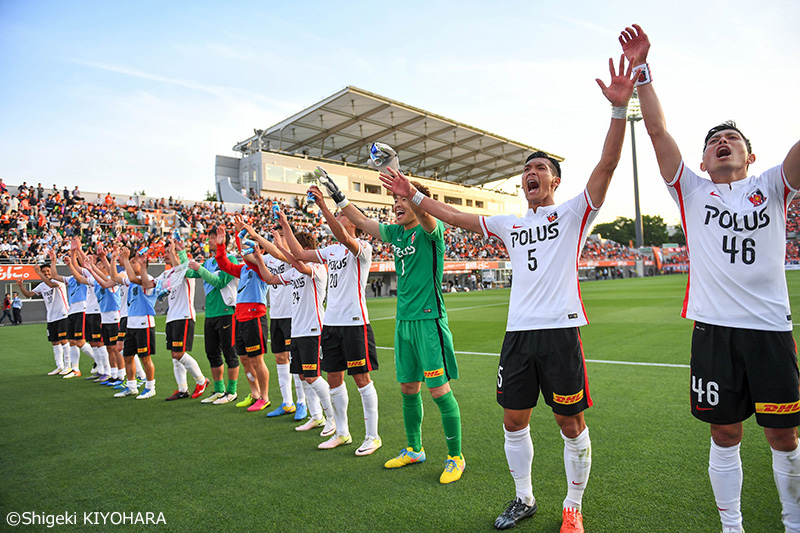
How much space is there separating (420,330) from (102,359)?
26.3 ft

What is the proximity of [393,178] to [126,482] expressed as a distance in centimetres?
341

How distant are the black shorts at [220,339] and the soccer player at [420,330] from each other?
3706 millimetres

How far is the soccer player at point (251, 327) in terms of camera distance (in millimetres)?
6422

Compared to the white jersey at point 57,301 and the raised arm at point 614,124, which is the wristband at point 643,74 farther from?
the white jersey at point 57,301

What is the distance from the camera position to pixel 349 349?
14.8 ft

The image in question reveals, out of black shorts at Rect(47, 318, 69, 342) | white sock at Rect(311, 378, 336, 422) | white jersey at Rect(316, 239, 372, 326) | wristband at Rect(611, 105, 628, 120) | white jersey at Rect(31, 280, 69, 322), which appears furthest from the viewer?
white jersey at Rect(31, 280, 69, 322)

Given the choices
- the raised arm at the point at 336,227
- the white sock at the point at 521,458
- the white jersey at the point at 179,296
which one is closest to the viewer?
the white sock at the point at 521,458

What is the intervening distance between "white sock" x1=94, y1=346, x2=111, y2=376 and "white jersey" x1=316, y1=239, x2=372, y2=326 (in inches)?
264

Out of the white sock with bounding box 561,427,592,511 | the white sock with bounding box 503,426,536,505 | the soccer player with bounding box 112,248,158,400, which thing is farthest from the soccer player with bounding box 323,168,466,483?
the soccer player with bounding box 112,248,158,400

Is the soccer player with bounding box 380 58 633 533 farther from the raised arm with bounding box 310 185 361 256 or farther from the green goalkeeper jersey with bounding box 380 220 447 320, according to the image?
the raised arm with bounding box 310 185 361 256

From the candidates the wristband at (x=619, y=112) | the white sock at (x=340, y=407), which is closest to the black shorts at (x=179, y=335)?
the white sock at (x=340, y=407)

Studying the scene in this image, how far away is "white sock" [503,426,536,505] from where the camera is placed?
3.01 m

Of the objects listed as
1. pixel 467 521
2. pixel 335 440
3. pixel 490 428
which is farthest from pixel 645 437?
pixel 335 440

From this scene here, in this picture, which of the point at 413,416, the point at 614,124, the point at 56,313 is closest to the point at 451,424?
the point at 413,416
